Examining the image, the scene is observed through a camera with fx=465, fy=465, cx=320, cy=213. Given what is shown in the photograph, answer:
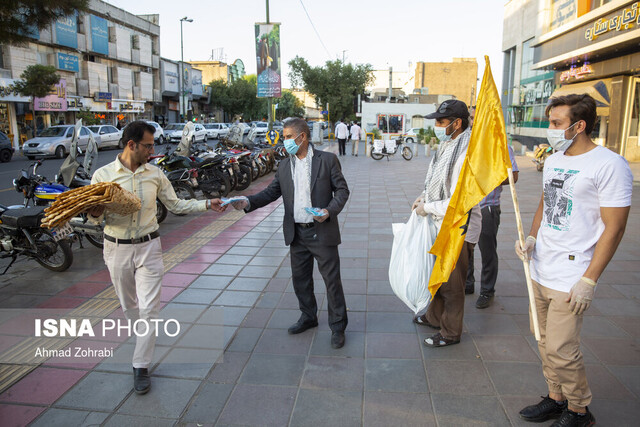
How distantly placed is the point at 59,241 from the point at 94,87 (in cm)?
3394

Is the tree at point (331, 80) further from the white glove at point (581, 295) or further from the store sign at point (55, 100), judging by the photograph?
the white glove at point (581, 295)

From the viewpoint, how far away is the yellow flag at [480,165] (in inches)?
117

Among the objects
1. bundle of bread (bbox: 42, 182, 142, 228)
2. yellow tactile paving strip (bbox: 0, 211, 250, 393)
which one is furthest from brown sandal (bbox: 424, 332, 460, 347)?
yellow tactile paving strip (bbox: 0, 211, 250, 393)

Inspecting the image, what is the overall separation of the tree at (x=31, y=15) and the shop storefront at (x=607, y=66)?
13622 mm

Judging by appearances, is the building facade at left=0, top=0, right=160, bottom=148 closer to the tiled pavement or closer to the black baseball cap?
the tiled pavement

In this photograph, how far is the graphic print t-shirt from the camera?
2305mm

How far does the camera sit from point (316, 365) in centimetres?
340

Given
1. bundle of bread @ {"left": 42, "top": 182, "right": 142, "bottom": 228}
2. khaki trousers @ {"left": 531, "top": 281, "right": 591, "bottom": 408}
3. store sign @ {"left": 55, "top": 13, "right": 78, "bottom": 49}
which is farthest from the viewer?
store sign @ {"left": 55, "top": 13, "right": 78, "bottom": 49}

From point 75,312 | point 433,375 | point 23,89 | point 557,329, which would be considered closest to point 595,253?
point 557,329

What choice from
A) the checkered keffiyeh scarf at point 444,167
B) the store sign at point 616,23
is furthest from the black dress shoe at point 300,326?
the store sign at point 616,23

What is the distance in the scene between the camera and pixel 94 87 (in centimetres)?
3488

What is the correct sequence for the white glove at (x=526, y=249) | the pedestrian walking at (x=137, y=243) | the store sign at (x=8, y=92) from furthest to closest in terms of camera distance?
1. the store sign at (x=8, y=92)
2. the pedestrian walking at (x=137, y=243)
3. the white glove at (x=526, y=249)

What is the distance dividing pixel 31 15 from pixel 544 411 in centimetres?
926

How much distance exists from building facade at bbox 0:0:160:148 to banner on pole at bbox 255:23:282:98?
14.3 meters
